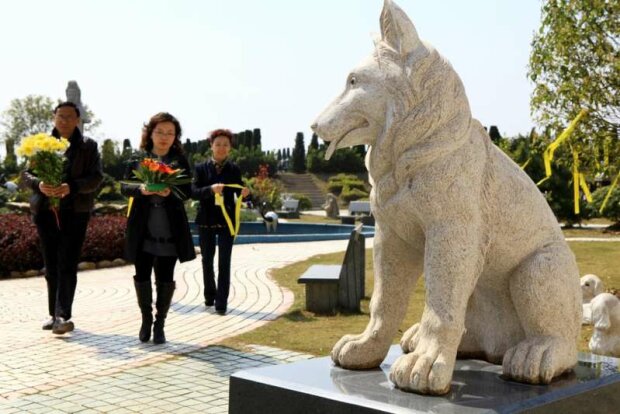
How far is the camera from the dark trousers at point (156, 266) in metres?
6.71

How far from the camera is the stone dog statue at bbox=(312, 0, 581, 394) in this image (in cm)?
305

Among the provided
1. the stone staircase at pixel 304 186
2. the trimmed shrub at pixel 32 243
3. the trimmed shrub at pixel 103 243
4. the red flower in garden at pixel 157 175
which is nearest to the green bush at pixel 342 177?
the stone staircase at pixel 304 186

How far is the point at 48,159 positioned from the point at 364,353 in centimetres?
467

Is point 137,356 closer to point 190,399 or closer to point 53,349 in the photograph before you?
point 53,349

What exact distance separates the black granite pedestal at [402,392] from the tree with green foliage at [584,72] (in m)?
6.20

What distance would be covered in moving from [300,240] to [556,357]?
16579 mm

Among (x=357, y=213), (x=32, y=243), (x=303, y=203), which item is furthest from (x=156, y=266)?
(x=303, y=203)

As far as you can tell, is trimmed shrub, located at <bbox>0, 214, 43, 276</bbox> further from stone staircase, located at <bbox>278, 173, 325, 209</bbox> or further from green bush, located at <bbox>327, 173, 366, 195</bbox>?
green bush, located at <bbox>327, 173, 366, 195</bbox>

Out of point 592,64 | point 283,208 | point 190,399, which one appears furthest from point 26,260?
point 283,208

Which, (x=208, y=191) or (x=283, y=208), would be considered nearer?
(x=208, y=191)

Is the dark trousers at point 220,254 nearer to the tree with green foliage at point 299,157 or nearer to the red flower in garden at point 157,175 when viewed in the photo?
the red flower in garden at point 157,175

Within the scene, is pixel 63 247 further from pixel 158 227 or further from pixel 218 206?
pixel 218 206

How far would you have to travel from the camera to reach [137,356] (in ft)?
21.1

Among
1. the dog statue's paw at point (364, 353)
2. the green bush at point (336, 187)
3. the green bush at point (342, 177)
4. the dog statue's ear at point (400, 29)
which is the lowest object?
the dog statue's paw at point (364, 353)
